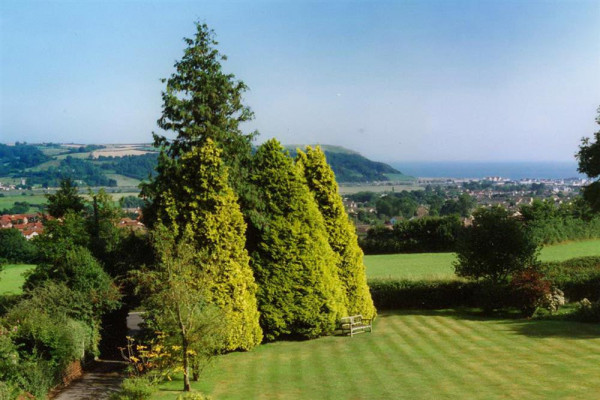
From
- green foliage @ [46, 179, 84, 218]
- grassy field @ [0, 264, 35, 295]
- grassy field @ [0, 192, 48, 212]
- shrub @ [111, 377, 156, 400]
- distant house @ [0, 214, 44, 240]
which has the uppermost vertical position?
green foliage @ [46, 179, 84, 218]

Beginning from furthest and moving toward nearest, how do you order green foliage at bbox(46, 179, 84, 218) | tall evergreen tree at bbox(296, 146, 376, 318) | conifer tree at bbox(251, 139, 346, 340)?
green foliage at bbox(46, 179, 84, 218) → tall evergreen tree at bbox(296, 146, 376, 318) → conifer tree at bbox(251, 139, 346, 340)

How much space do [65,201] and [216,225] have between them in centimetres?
1716

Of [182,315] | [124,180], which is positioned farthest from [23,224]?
[182,315]

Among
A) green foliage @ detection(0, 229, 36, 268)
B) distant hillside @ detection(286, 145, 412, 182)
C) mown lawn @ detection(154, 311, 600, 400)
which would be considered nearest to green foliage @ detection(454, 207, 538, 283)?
mown lawn @ detection(154, 311, 600, 400)

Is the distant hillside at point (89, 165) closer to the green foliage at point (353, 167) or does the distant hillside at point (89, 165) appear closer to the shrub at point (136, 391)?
the green foliage at point (353, 167)

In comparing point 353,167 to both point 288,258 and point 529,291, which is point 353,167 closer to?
point 529,291

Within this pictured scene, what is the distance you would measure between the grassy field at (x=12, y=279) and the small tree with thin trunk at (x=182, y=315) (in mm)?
19410

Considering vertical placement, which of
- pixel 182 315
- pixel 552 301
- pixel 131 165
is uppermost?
pixel 131 165

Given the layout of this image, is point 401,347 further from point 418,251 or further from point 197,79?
point 418,251

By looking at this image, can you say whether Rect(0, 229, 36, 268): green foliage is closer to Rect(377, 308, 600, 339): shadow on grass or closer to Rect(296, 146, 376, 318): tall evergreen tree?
Rect(296, 146, 376, 318): tall evergreen tree

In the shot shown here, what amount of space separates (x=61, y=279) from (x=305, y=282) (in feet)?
29.9

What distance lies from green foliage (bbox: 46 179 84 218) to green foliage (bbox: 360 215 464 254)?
27.6m

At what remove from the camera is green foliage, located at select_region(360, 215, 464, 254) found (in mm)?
49875

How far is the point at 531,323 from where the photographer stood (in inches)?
984
